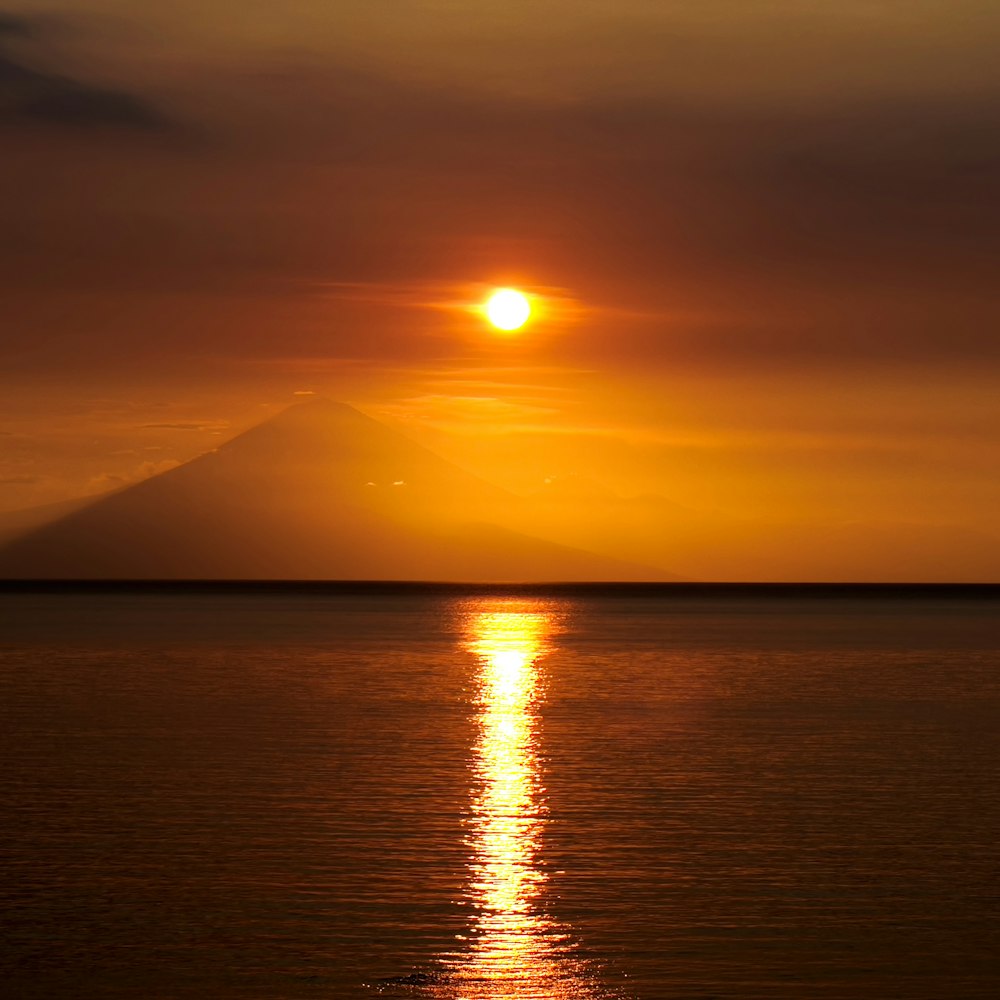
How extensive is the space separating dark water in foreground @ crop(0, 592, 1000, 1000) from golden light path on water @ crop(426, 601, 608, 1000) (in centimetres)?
8

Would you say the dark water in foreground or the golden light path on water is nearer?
the golden light path on water

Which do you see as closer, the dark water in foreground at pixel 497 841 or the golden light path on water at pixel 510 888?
the golden light path on water at pixel 510 888

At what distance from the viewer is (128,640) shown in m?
117

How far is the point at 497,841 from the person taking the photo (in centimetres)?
3142

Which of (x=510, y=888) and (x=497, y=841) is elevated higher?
(x=497, y=841)

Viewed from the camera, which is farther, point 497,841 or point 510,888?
point 497,841

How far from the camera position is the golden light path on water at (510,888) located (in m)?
20.9

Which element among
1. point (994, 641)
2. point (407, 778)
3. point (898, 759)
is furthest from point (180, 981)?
point (994, 641)

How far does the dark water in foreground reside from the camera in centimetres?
2197

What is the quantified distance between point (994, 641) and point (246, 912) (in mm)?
111642

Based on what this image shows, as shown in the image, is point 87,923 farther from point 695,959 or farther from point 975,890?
point 975,890

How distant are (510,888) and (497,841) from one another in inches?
178

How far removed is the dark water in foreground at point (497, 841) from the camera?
72.1ft

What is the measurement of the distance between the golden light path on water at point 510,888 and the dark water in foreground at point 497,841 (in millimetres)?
81
